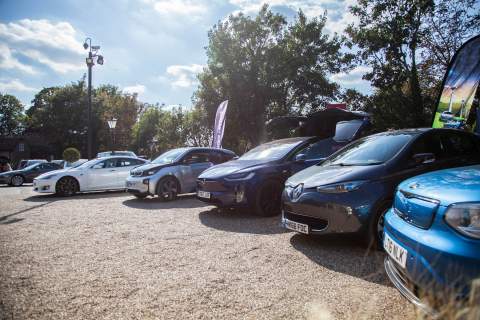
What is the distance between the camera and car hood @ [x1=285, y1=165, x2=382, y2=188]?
433 centimetres

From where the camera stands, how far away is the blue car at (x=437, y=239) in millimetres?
2084

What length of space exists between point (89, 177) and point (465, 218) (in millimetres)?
11731

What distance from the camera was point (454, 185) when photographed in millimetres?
2529

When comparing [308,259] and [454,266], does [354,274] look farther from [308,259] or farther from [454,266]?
[454,266]

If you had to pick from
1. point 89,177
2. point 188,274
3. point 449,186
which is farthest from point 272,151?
point 89,177

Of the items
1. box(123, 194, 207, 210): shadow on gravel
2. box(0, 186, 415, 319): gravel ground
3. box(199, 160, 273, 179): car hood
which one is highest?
box(199, 160, 273, 179): car hood

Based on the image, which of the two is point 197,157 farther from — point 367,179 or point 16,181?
point 16,181

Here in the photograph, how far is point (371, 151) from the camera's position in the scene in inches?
193

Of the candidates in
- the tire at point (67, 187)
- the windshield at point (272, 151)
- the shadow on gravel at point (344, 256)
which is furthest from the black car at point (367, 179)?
the tire at point (67, 187)

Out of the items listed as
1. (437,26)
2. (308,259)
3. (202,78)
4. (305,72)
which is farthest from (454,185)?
(202,78)

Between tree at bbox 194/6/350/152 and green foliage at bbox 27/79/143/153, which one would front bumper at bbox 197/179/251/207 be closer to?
tree at bbox 194/6/350/152

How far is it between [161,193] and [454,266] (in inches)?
321

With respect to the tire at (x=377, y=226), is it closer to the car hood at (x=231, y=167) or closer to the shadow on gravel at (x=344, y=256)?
the shadow on gravel at (x=344, y=256)

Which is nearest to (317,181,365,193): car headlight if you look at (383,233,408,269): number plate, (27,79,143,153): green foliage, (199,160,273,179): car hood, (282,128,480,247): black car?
(282,128,480,247): black car
